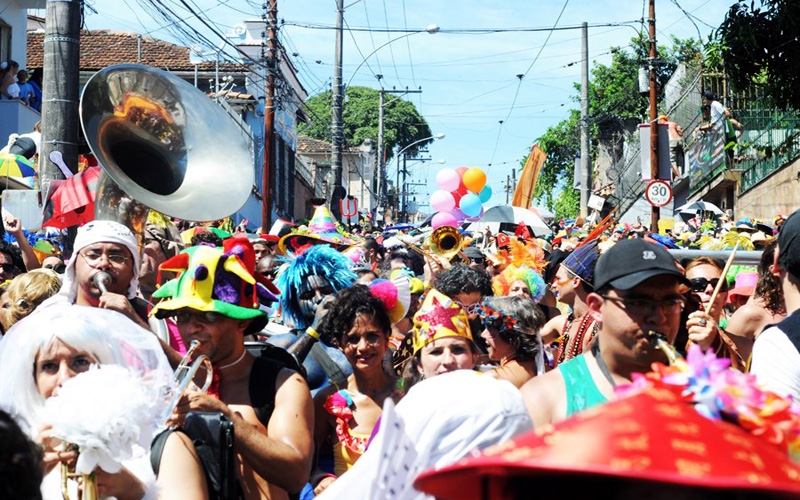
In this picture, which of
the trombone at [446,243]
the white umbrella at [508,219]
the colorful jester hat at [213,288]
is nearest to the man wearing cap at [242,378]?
the colorful jester hat at [213,288]

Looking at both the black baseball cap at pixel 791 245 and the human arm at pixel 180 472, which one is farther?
the black baseball cap at pixel 791 245

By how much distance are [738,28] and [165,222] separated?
513 cm

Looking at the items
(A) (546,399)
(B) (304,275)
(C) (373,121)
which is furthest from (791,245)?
(C) (373,121)

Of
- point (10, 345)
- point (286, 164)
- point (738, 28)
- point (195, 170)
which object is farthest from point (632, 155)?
point (10, 345)

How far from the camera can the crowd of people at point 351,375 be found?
161 cm

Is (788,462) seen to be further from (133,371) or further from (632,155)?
(632,155)

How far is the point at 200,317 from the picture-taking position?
413cm

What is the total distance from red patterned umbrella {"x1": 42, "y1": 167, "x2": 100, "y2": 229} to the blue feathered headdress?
179cm

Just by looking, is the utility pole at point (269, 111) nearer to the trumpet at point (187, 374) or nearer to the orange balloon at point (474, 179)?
the orange balloon at point (474, 179)

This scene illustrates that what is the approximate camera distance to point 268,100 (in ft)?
67.4

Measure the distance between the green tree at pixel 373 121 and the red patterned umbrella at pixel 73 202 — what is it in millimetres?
85262

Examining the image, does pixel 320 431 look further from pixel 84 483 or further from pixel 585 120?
pixel 585 120

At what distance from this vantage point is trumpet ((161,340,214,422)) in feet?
10.5

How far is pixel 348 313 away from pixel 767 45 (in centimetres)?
585
